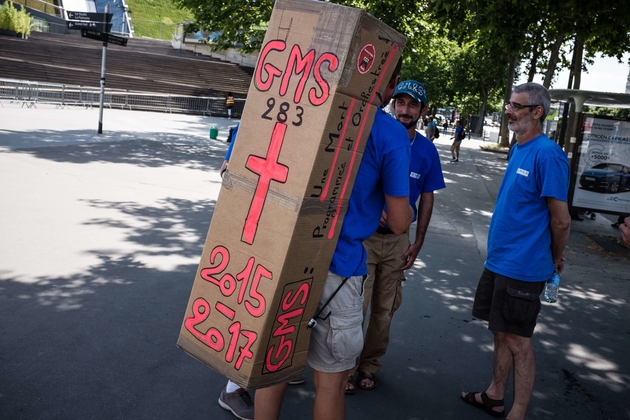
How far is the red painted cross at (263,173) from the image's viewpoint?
2.36 meters

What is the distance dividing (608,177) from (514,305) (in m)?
8.89

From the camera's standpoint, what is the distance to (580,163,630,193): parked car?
1121 centimetres

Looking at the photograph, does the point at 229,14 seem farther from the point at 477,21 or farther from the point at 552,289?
the point at 552,289

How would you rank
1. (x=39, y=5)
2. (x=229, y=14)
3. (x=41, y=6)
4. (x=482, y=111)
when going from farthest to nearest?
(x=482, y=111) < (x=41, y=6) < (x=39, y=5) < (x=229, y=14)

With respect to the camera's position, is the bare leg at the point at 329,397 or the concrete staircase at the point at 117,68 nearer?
the bare leg at the point at 329,397

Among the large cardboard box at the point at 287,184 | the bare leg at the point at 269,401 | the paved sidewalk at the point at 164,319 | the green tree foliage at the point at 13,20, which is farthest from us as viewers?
the green tree foliage at the point at 13,20

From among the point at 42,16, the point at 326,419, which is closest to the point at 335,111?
the point at 326,419

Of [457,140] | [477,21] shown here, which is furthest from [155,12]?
[477,21]

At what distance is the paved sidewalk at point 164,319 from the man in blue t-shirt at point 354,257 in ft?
3.50

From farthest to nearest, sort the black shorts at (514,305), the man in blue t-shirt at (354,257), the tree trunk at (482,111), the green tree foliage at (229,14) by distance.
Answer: the tree trunk at (482,111), the green tree foliage at (229,14), the black shorts at (514,305), the man in blue t-shirt at (354,257)

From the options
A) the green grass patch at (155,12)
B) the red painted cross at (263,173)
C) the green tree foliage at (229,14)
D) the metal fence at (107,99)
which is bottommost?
the metal fence at (107,99)

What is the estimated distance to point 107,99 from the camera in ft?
97.3

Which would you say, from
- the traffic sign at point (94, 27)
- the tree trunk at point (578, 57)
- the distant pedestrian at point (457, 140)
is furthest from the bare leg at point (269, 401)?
the distant pedestrian at point (457, 140)

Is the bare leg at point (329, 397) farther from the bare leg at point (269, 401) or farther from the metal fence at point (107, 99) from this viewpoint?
the metal fence at point (107, 99)
